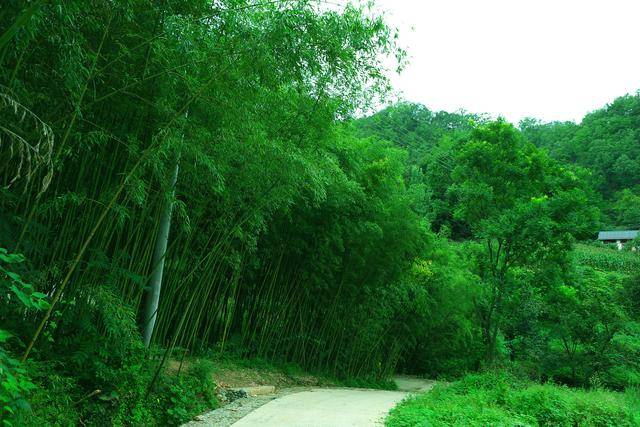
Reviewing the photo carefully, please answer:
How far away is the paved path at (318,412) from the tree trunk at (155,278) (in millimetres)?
1269

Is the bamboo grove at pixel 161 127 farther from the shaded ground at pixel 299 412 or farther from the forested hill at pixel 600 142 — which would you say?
the forested hill at pixel 600 142

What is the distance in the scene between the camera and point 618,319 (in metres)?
13.2

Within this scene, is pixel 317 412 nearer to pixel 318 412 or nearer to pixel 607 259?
pixel 318 412

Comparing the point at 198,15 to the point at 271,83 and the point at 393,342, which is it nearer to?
the point at 271,83

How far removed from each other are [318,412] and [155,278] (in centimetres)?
201

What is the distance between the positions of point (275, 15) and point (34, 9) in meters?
1.84

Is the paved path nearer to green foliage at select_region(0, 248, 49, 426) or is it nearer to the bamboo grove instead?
the bamboo grove

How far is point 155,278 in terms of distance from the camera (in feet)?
17.0

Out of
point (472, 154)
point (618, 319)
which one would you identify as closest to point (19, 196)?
point (472, 154)

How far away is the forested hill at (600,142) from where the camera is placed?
22516 mm

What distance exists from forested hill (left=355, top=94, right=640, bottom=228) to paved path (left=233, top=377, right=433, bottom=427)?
15.2 metres

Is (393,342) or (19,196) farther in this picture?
Result: (393,342)

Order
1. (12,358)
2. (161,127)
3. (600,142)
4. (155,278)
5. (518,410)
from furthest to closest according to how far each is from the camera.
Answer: (600,142), (518,410), (155,278), (161,127), (12,358)

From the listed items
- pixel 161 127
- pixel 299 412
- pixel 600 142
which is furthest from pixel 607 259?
pixel 161 127
